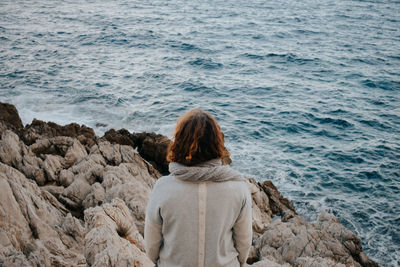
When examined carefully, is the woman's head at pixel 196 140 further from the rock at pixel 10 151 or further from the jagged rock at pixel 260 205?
the rock at pixel 10 151

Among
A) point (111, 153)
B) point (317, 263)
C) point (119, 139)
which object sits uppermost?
point (111, 153)

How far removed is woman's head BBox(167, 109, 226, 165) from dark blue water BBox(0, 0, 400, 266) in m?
12.2

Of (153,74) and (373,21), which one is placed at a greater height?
(373,21)

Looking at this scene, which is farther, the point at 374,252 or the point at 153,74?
the point at 153,74

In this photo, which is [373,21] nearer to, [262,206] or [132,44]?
[132,44]

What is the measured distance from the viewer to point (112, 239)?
18.8ft

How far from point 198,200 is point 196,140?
0.50 m

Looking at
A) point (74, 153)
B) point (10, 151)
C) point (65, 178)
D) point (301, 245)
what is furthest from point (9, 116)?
point (301, 245)

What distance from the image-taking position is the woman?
265 cm

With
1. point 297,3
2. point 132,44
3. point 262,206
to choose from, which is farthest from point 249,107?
point 297,3

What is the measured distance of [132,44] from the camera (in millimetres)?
38031

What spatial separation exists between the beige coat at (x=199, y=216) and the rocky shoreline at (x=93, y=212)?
9.07 ft

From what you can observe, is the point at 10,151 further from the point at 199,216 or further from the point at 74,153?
the point at 199,216

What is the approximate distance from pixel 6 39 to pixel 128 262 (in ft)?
129
